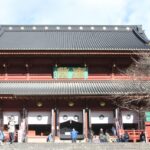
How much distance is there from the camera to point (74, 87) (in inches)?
972

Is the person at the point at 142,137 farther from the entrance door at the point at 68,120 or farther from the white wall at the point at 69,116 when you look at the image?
the white wall at the point at 69,116

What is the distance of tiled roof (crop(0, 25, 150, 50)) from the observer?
2856 centimetres

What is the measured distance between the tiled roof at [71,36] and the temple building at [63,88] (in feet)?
6.59

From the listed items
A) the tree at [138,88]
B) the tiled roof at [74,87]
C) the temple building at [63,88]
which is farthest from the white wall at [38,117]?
the tree at [138,88]

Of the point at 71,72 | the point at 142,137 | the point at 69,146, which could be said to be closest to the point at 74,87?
the point at 71,72

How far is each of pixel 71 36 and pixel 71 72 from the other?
6.44 m

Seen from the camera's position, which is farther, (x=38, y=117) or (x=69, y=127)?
(x=69, y=127)

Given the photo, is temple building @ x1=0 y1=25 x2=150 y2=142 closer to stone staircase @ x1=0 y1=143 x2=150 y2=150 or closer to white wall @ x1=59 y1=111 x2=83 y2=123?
white wall @ x1=59 y1=111 x2=83 y2=123

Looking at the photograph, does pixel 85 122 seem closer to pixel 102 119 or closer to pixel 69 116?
pixel 69 116

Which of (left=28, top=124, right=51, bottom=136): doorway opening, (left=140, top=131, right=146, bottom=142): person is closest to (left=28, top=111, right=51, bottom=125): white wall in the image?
(left=28, top=124, right=51, bottom=136): doorway opening

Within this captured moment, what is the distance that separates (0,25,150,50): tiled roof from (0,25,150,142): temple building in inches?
79.1

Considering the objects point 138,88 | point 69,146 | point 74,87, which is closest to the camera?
point 69,146

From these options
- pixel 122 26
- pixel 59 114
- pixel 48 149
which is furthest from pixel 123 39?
pixel 48 149

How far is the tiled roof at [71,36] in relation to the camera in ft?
93.7
